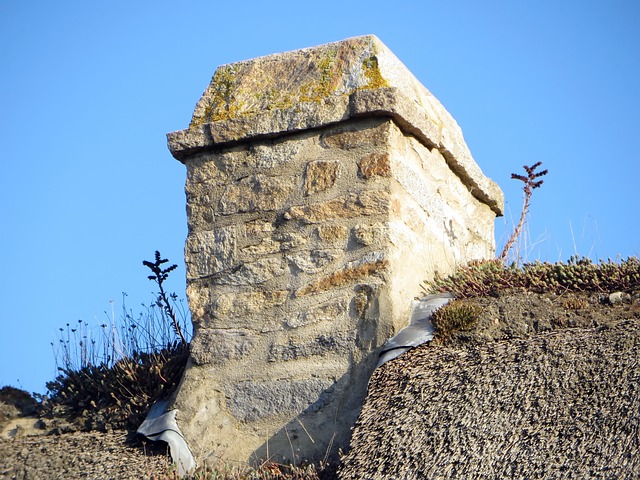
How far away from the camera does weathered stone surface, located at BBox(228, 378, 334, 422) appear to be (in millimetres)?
4199

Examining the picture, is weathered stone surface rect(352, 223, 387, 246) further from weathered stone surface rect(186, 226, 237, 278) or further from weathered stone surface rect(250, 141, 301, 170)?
weathered stone surface rect(186, 226, 237, 278)

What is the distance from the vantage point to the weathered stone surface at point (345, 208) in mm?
4312

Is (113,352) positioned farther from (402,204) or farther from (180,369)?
(402,204)

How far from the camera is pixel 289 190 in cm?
452

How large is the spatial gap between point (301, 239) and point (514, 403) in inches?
53.3

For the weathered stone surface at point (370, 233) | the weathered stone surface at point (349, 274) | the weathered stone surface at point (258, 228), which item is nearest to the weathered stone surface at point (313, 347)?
the weathered stone surface at point (349, 274)

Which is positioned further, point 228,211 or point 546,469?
point 228,211

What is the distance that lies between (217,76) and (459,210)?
1470mm

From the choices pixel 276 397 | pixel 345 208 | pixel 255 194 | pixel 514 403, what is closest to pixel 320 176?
pixel 345 208

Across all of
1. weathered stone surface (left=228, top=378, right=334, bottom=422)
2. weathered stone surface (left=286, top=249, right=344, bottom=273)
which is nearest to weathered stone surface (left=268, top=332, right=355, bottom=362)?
weathered stone surface (left=228, top=378, right=334, bottom=422)

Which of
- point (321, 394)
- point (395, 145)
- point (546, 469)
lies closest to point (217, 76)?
point (395, 145)

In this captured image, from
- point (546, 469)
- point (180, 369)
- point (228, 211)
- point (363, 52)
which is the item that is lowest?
point (546, 469)

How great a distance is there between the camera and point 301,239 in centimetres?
441

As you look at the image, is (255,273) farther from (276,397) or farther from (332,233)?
(276,397)
